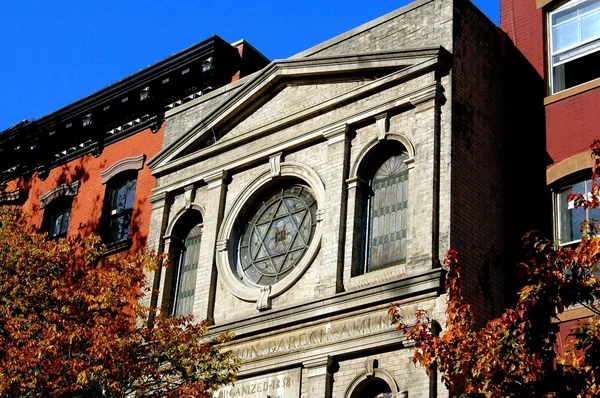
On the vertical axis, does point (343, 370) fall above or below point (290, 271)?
below

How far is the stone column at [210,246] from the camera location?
23.0 metres

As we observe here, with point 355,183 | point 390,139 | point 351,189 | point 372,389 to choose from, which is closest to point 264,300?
point 351,189

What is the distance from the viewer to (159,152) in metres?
26.2

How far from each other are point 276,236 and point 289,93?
10.4 feet

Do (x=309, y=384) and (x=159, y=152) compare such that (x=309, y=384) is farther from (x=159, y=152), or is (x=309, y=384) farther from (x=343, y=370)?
(x=159, y=152)

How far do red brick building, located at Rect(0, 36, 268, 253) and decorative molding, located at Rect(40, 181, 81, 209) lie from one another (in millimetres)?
27

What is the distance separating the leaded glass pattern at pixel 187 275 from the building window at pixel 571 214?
27.2 ft

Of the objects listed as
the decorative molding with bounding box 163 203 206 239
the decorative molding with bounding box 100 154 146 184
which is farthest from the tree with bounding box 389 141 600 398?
the decorative molding with bounding box 100 154 146 184

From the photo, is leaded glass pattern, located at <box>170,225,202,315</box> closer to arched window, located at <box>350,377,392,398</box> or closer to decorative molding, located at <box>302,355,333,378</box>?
decorative molding, located at <box>302,355,333,378</box>

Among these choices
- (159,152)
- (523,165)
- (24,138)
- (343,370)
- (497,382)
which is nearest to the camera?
(497,382)

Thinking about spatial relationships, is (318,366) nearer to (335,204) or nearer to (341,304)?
(341,304)

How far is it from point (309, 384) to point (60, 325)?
15.6 ft

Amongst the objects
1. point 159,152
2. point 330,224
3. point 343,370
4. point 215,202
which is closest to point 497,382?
point 343,370

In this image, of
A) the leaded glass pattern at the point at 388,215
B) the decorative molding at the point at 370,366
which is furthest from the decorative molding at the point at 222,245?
the decorative molding at the point at 370,366
